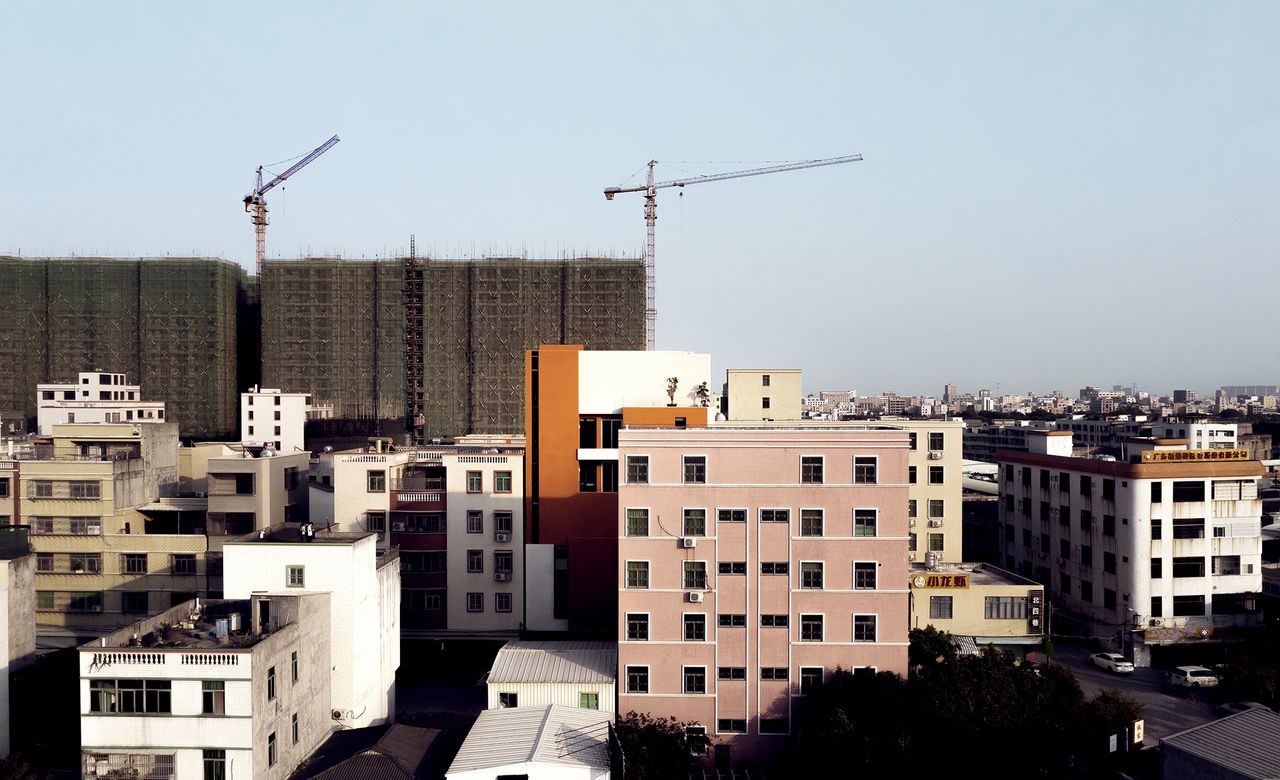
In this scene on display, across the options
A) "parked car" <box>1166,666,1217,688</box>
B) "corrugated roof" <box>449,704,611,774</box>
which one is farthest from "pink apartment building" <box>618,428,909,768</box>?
"parked car" <box>1166,666,1217,688</box>

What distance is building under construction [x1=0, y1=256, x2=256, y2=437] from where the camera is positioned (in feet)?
217

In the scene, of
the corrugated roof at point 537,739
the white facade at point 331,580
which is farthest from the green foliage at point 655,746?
the white facade at point 331,580

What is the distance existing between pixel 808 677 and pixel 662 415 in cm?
1060

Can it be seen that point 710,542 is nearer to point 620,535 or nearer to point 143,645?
point 620,535

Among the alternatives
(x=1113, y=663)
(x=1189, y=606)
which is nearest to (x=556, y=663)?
(x=1113, y=663)

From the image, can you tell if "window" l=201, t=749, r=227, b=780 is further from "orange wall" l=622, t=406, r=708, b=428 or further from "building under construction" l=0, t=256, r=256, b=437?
"building under construction" l=0, t=256, r=256, b=437

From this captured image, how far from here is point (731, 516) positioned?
72.2 feet

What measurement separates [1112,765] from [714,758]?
9.07 m

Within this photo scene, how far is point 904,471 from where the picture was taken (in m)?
21.9

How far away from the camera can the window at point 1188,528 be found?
29.8 m

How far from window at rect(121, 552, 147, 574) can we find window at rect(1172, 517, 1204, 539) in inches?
1399

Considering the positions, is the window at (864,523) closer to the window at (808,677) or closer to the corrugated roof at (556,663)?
the window at (808,677)

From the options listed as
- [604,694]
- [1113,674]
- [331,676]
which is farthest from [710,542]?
[1113,674]

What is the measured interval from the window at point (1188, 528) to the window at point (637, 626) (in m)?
19.7
